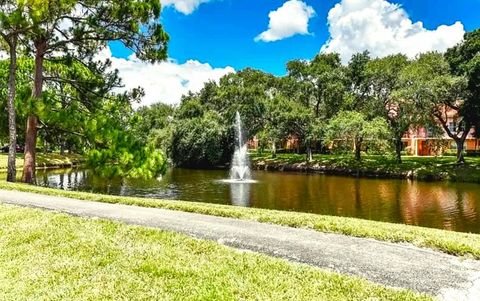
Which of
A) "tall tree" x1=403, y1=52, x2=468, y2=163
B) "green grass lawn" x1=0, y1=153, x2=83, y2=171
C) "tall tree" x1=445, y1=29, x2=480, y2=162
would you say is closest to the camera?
"tall tree" x1=445, y1=29, x2=480, y2=162

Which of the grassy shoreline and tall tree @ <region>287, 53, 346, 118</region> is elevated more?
tall tree @ <region>287, 53, 346, 118</region>

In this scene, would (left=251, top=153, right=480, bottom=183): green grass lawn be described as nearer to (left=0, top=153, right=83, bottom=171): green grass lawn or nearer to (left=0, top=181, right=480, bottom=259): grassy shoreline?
(left=0, top=181, right=480, bottom=259): grassy shoreline

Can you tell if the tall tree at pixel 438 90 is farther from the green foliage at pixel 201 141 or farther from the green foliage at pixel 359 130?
the green foliage at pixel 201 141

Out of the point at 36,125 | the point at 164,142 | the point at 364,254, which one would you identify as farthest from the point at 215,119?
the point at 364,254

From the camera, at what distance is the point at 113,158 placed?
14984 millimetres

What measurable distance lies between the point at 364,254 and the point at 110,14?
13.9 metres

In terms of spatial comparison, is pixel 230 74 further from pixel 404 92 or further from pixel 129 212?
pixel 129 212

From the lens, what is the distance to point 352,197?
73.2ft

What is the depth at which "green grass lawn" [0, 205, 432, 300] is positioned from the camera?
484 centimetres

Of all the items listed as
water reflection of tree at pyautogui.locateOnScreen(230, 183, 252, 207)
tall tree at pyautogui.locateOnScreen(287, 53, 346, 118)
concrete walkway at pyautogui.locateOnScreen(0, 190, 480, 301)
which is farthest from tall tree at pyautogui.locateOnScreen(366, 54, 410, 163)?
concrete walkway at pyautogui.locateOnScreen(0, 190, 480, 301)

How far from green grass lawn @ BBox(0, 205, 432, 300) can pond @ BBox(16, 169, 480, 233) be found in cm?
966

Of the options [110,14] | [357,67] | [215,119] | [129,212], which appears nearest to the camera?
[129,212]

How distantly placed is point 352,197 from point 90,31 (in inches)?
601

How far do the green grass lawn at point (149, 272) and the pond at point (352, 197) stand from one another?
9.66 metres
